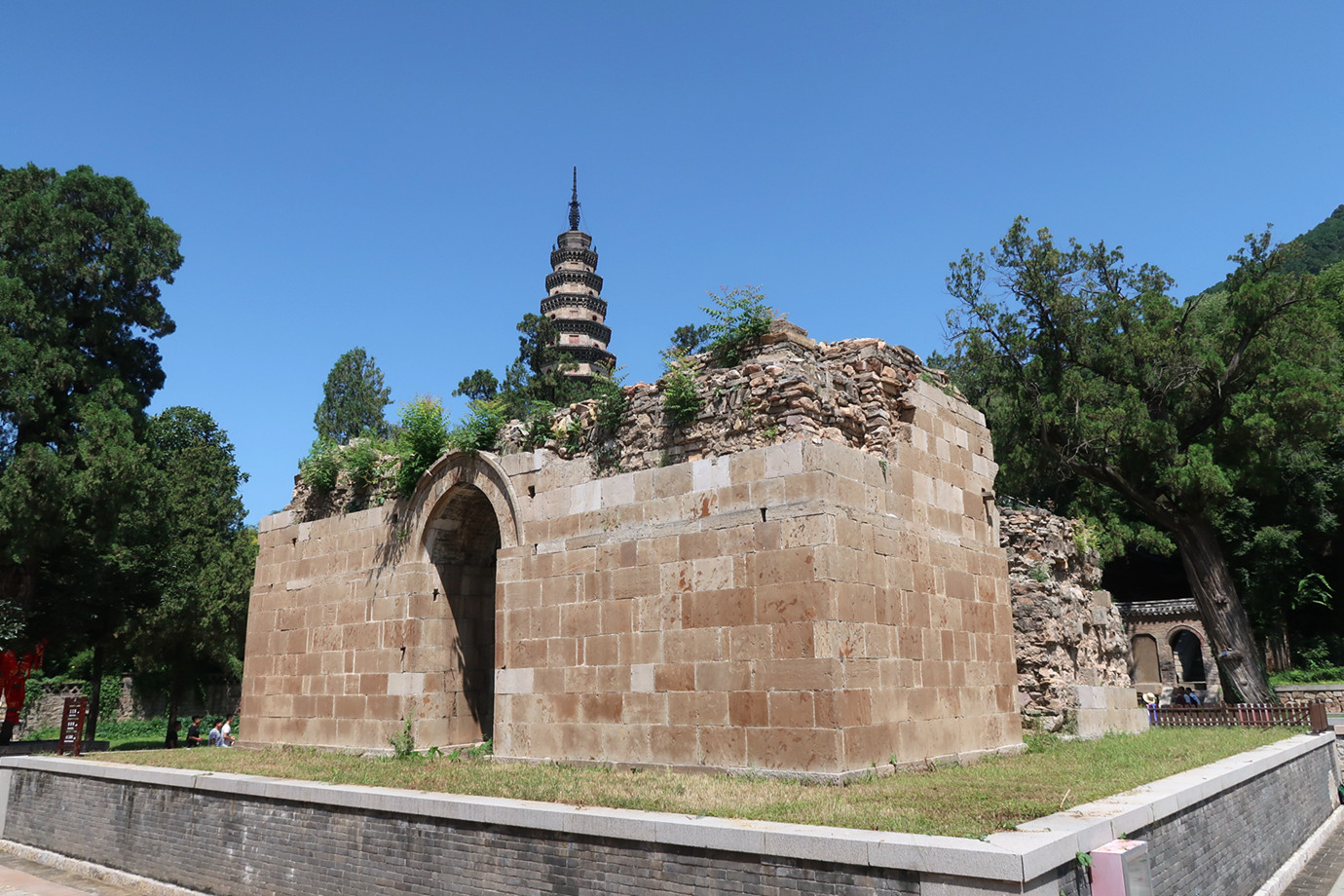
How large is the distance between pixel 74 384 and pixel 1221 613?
3235 centimetres

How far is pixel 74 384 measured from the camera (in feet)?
74.7

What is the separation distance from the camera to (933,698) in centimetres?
964

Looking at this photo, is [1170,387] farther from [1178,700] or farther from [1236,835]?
[1236,835]

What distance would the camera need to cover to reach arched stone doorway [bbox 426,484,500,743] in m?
12.9

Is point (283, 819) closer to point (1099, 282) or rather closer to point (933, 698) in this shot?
point (933, 698)

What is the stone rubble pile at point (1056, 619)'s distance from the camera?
1213cm

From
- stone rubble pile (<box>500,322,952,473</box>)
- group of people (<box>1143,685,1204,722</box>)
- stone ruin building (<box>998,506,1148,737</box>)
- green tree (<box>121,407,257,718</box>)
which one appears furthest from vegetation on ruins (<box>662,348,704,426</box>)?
green tree (<box>121,407,257,718</box>)

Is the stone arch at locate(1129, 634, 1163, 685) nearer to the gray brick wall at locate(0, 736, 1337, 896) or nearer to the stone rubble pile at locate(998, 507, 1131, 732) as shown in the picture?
the stone rubble pile at locate(998, 507, 1131, 732)

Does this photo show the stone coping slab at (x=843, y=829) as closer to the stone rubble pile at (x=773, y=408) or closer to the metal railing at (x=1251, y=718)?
the stone rubble pile at (x=773, y=408)

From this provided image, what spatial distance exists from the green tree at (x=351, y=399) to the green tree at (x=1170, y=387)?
26585 mm

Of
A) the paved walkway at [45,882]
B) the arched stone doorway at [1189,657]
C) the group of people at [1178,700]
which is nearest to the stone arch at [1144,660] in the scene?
the group of people at [1178,700]

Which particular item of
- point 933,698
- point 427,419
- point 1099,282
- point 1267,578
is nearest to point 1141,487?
point 1099,282

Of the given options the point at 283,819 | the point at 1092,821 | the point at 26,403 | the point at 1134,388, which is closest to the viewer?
the point at 1092,821

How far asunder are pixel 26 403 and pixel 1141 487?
3056cm
